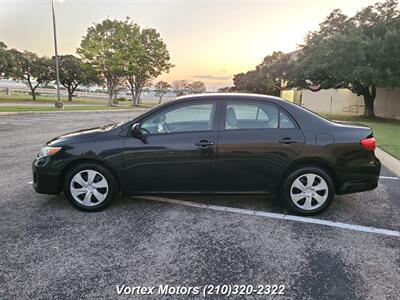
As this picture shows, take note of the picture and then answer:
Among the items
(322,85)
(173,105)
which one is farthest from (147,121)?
(322,85)

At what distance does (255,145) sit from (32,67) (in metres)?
40.2

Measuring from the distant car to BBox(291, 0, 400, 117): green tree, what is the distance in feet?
52.2

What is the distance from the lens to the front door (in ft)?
13.0

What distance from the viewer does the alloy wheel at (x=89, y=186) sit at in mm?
4047

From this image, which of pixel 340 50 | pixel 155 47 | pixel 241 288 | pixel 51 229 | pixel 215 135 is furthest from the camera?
pixel 155 47

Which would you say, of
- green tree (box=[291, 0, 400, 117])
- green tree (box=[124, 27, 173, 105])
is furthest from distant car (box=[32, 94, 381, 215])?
green tree (box=[124, 27, 173, 105])

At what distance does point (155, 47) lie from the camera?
131ft

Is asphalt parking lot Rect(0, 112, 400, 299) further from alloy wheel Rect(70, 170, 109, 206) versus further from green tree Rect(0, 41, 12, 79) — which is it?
green tree Rect(0, 41, 12, 79)

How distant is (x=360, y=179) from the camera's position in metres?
4.10

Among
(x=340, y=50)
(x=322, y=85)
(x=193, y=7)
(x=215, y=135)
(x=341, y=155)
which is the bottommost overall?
(x=341, y=155)

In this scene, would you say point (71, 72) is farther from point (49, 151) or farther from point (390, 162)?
point (390, 162)

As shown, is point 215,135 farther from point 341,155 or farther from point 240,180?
point 341,155

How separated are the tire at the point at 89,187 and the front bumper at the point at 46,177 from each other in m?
0.13

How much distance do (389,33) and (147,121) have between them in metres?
18.4
